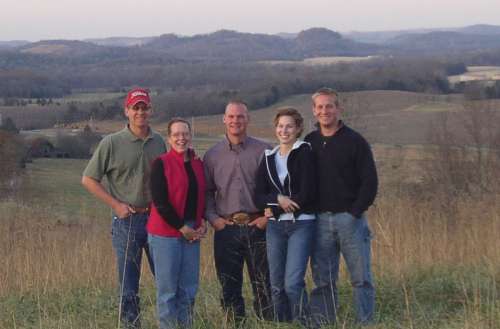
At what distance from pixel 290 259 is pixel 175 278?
0.76 meters

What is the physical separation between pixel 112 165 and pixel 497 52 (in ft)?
379

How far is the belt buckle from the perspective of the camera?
17.6 feet

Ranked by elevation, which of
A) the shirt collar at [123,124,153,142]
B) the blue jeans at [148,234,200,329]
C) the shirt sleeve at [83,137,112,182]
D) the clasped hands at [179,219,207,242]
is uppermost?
the shirt collar at [123,124,153,142]

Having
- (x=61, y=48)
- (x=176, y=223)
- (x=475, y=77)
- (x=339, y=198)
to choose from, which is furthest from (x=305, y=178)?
(x=61, y=48)

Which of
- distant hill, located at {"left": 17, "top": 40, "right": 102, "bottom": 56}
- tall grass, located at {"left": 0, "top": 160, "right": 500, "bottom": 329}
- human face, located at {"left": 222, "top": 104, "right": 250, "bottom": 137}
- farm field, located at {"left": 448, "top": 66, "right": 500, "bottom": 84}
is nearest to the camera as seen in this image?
human face, located at {"left": 222, "top": 104, "right": 250, "bottom": 137}

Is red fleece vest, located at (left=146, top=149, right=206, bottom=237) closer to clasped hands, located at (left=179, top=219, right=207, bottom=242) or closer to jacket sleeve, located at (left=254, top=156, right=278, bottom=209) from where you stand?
clasped hands, located at (left=179, top=219, right=207, bottom=242)

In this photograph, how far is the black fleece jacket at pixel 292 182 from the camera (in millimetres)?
5109

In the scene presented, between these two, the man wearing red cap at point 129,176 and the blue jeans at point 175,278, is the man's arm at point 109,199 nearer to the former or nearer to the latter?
the man wearing red cap at point 129,176

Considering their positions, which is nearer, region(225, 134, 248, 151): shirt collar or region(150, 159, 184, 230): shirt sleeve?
region(150, 159, 184, 230): shirt sleeve

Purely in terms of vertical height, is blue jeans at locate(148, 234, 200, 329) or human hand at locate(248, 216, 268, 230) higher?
human hand at locate(248, 216, 268, 230)

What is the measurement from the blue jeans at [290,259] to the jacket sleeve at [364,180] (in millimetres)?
327

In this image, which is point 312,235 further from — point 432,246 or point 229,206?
point 432,246

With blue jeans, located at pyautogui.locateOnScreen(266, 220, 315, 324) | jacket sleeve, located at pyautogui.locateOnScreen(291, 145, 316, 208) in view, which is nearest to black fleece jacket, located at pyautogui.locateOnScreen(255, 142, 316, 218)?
jacket sleeve, located at pyautogui.locateOnScreen(291, 145, 316, 208)

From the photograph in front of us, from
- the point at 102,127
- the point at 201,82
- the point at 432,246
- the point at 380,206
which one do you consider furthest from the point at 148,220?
the point at 201,82
